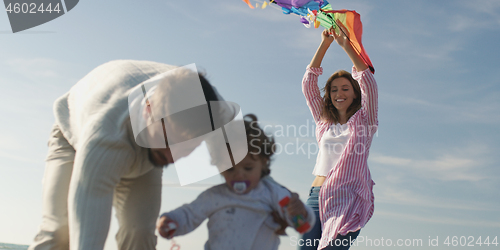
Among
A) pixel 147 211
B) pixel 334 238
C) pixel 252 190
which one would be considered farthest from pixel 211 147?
pixel 334 238

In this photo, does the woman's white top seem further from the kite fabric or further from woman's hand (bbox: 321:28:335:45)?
woman's hand (bbox: 321:28:335:45)

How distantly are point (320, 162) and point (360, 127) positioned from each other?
340mm

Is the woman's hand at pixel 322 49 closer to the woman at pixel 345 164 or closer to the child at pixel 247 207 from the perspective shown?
the woman at pixel 345 164

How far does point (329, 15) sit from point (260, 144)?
1.61 metres

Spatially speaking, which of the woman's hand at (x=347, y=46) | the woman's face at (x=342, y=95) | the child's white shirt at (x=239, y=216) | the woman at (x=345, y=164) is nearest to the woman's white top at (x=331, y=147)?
the woman at (x=345, y=164)

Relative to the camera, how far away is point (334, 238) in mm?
2576

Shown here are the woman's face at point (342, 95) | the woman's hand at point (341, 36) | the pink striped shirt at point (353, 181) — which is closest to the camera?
the pink striped shirt at point (353, 181)

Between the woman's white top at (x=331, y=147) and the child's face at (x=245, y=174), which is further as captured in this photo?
the woman's white top at (x=331, y=147)

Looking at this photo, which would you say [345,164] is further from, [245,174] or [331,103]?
[245,174]

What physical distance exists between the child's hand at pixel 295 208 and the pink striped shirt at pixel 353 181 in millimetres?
1225

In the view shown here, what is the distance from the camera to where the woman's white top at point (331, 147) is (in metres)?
2.73

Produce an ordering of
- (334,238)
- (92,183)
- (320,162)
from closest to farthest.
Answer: (92,183) → (334,238) → (320,162)

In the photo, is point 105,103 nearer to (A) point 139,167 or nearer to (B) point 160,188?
(A) point 139,167

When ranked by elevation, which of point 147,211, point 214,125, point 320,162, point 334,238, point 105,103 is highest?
point 105,103
